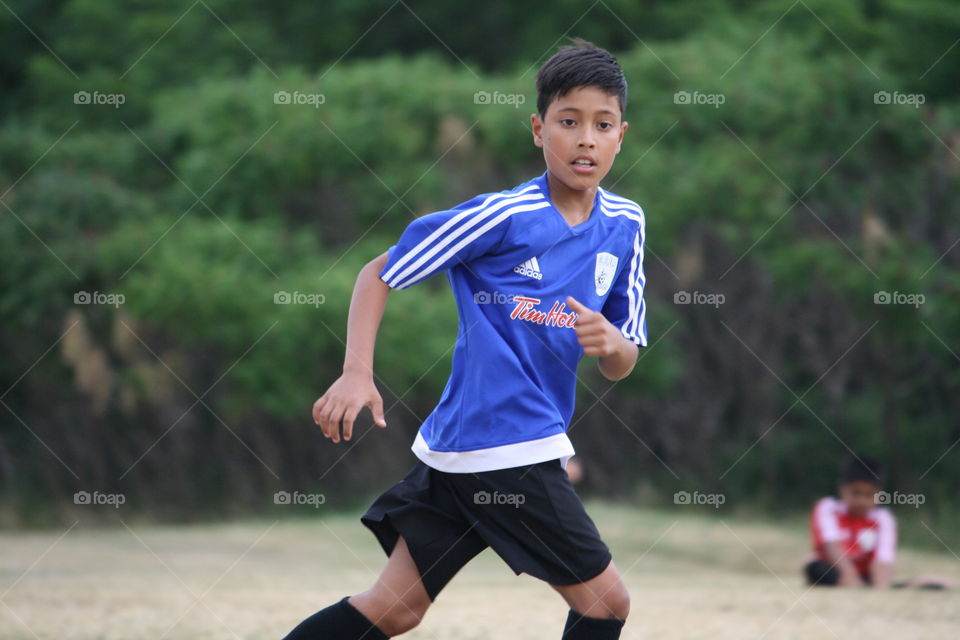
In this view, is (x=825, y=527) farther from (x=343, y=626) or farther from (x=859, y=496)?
(x=343, y=626)

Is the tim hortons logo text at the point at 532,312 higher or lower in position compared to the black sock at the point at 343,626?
higher

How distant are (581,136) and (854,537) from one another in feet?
13.8

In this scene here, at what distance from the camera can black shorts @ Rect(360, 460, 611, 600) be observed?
2545 mm

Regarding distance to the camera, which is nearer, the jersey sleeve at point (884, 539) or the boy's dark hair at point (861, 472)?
the jersey sleeve at point (884, 539)

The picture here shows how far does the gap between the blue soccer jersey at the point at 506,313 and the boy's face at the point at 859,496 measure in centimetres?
390

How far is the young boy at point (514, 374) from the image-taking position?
101 inches

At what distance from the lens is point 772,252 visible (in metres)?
8.96

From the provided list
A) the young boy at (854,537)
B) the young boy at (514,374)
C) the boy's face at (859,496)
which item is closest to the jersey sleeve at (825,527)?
the young boy at (854,537)

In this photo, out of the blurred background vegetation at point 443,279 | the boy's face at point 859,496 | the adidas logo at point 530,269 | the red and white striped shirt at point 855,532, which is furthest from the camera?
the blurred background vegetation at point 443,279

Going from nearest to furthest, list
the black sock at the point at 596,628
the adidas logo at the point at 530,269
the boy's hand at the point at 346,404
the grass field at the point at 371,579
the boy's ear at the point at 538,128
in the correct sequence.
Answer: the boy's hand at the point at 346,404 → the black sock at the point at 596,628 → the adidas logo at the point at 530,269 → the boy's ear at the point at 538,128 → the grass field at the point at 371,579

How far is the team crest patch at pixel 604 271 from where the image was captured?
2732 mm

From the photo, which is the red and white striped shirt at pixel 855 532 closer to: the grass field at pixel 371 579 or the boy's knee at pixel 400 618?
the grass field at pixel 371 579

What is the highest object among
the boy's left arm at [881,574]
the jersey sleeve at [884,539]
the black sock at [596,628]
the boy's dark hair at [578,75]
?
the boy's dark hair at [578,75]

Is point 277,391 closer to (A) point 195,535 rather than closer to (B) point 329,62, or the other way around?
(A) point 195,535
